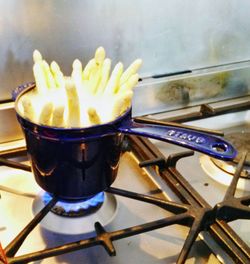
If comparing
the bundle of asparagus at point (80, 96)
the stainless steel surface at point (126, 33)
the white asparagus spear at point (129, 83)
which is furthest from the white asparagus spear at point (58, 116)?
the stainless steel surface at point (126, 33)

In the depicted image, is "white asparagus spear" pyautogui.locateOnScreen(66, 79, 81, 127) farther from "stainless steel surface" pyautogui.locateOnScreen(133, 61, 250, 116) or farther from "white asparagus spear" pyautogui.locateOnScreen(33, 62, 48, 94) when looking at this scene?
"stainless steel surface" pyautogui.locateOnScreen(133, 61, 250, 116)

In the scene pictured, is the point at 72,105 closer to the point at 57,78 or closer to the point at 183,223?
the point at 57,78

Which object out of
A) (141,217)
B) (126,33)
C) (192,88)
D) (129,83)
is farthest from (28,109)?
(192,88)

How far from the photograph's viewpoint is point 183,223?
0.58 metres

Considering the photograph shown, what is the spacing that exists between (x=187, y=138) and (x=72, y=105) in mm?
147

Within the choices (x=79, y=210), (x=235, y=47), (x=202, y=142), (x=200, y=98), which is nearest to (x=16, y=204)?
(x=79, y=210)

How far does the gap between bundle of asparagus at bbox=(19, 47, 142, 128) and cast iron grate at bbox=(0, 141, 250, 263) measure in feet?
0.47

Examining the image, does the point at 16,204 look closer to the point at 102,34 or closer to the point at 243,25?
the point at 102,34

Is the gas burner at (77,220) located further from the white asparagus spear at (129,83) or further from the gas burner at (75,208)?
the white asparagus spear at (129,83)

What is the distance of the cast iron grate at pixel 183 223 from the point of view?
520 mm

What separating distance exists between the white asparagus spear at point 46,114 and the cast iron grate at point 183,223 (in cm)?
14

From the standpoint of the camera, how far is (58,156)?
53cm

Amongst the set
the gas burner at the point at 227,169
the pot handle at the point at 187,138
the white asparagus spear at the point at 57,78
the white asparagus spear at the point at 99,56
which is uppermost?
the white asparagus spear at the point at 99,56

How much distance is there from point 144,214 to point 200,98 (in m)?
0.40
